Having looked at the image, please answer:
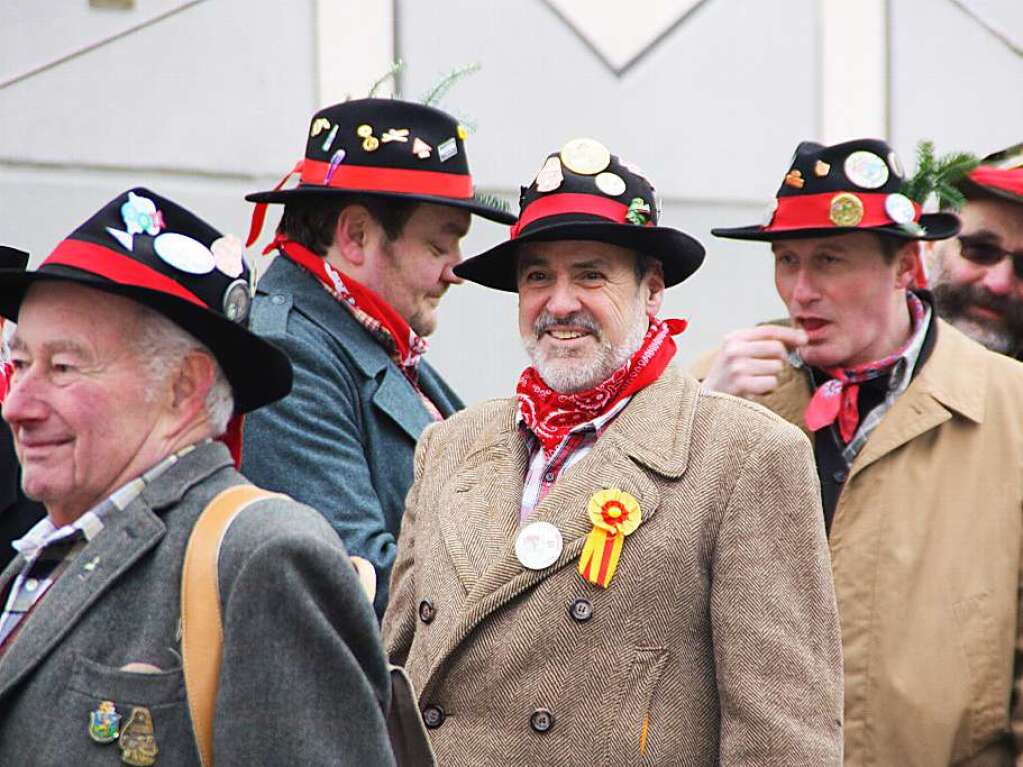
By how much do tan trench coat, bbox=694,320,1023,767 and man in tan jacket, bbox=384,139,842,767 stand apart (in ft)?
2.60

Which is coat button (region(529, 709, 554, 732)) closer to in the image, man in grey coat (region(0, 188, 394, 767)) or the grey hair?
man in grey coat (region(0, 188, 394, 767))

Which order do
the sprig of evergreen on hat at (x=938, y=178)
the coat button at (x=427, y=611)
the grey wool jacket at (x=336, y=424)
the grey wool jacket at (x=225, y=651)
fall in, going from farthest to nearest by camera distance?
the sprig of evergreen on hat at (x=938, y=178) < the grey wool jacket at (x=336, y=424) < the coat button at (x=427, y=611) < the grey wool jacket at (x=225, y=651)

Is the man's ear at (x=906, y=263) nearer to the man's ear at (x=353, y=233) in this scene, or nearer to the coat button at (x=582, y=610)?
the man's ear at (x=353, y=233)

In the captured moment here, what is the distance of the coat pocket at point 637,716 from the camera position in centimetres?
337

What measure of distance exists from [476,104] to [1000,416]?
9.42ft

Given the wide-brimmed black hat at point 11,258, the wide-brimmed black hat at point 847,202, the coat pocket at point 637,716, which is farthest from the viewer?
the wide-brimmed black hat at point 847,202

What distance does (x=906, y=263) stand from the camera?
186 inches

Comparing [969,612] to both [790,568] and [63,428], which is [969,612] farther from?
[63,428]

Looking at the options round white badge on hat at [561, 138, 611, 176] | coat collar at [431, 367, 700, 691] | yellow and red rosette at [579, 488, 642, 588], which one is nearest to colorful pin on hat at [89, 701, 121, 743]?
coat collar at [431, 367, 700, 691]

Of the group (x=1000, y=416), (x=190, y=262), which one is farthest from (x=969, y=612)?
(x=190, y=262)

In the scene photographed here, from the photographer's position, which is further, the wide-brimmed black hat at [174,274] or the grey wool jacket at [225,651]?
the wide-brimmed black hat at [174,274]

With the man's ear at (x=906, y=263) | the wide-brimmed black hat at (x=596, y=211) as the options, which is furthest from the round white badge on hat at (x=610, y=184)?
the man's ear at (x=906, y=263)

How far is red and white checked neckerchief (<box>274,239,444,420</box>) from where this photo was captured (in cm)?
446

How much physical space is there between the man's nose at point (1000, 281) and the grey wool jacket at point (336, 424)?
2160mm
